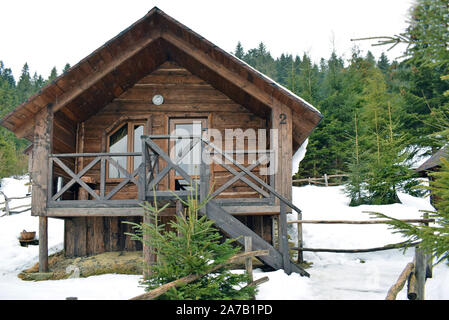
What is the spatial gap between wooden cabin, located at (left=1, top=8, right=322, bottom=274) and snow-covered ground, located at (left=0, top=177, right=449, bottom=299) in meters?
1.04

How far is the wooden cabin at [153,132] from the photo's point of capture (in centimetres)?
739

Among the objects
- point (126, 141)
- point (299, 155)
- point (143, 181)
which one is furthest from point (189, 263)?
point (299, 155)

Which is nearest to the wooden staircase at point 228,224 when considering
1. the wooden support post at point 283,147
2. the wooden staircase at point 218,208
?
the wooden staircase at point 218,208

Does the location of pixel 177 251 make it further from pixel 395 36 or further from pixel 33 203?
pixel 33 203

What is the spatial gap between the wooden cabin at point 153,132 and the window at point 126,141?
3 centimetres

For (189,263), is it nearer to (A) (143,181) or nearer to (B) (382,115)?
(A) (143,181)

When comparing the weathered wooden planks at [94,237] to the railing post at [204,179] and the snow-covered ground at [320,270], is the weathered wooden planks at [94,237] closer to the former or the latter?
the snow-covered ground at [320,270]

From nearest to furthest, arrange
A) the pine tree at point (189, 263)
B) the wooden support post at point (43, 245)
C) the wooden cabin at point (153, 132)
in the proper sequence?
1. the pine tree at point (189, 263)
2. the wooden cabin at point (153, 132)
3. the wooden support post at point (43, 245)

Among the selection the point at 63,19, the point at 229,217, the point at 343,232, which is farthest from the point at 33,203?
the point at 343,232

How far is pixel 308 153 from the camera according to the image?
69.3ft

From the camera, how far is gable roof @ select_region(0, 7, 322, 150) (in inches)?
298

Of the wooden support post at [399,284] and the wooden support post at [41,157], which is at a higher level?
the wooden support post at [41,157]
